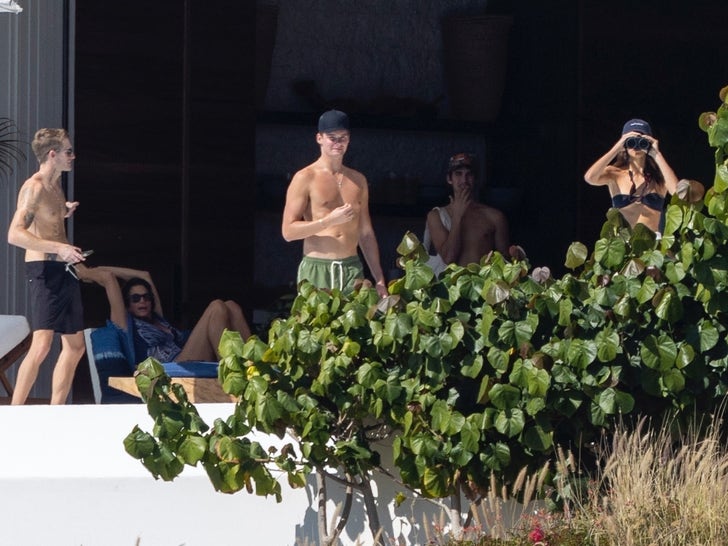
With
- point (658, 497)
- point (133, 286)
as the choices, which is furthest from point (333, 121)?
point (658, 497)

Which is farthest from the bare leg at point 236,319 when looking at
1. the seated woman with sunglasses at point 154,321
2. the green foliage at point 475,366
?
the green foliage at point 475,366

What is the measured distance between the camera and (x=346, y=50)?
1191cm

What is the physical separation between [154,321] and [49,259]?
5.19ft

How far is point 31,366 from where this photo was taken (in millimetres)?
7633

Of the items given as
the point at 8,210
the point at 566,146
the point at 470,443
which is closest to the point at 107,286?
the point at 8,210

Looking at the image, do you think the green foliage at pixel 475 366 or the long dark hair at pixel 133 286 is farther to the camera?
the long dark hair at pixel 133 286

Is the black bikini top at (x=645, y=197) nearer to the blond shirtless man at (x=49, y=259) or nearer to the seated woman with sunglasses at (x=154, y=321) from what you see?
the blond shirtless man at (x=49, y=259)

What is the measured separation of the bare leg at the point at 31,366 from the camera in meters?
7.53

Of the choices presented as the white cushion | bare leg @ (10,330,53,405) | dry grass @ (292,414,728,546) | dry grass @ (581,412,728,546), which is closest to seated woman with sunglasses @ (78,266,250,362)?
the white cushion

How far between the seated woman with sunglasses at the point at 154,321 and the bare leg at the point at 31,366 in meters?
1.20

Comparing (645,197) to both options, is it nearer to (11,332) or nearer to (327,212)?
(327,212)

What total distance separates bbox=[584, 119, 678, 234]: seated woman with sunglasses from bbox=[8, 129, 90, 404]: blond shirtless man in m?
2.50

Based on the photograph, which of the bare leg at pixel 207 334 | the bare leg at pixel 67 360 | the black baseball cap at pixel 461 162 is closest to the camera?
the bare leg at pixel 67 360

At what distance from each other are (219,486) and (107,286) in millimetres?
3707
